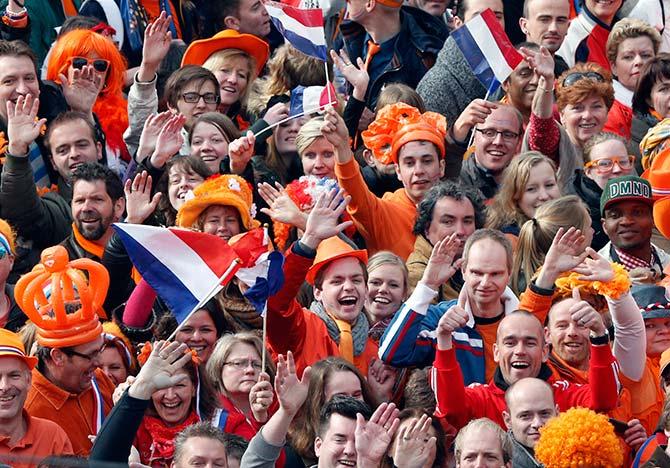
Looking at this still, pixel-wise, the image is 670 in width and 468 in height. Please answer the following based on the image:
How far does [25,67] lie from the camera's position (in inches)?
551

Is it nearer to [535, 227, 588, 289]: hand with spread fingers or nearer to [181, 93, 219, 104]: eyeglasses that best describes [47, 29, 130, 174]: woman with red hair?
[181, 93, 219, 104]: eyeglasses

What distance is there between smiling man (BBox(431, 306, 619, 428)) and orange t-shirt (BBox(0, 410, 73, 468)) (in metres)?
1.88

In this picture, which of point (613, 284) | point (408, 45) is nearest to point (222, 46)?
point (408, 45)

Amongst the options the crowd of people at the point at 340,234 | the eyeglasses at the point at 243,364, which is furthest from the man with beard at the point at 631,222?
the eyeglasses at the point at 243,364

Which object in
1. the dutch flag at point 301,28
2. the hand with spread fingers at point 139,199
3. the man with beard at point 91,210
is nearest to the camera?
the hand with spread fingers at point 139,199

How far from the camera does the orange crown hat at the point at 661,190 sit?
44.1ft

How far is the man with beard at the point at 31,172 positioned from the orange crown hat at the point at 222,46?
143cm

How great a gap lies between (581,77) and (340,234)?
249 cm

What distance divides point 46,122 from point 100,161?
0.41 metres

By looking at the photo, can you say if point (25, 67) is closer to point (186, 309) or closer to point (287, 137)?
point (287, 137)

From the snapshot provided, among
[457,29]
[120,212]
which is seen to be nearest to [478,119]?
[457,29]

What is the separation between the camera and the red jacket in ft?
38.1

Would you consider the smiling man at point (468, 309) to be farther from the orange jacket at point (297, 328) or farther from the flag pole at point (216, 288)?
the flag pole at point (216, 288)

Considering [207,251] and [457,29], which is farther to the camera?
[457,29]
